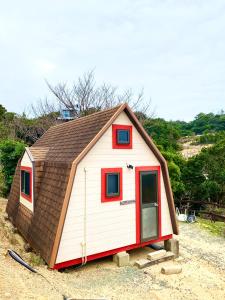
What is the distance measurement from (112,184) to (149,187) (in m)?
1.52

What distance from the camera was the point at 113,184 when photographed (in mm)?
7984

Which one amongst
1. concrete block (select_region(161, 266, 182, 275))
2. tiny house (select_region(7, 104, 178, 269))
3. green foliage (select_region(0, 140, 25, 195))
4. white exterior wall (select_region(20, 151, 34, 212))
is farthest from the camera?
green foliage (select_region(0, 140, 25, 195))

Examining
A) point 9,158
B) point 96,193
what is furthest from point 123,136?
point 9,158

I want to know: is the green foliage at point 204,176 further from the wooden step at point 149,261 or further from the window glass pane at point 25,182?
the window glass pane at point 25,182

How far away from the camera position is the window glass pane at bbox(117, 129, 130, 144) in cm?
812

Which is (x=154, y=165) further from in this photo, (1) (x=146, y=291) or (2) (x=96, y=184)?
(1) (x=146, y=291)

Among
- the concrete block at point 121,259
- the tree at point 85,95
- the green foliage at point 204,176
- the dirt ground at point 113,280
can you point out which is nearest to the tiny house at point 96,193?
the concrete block at point 121,259

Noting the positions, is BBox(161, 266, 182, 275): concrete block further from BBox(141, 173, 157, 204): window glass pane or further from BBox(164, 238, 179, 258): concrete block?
BBox(141, 173, 157, 204): window glass pane

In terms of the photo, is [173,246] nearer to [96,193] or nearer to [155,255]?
[155,255]

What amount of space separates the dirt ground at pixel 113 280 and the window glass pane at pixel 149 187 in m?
1.95

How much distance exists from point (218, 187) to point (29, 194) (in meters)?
13.1

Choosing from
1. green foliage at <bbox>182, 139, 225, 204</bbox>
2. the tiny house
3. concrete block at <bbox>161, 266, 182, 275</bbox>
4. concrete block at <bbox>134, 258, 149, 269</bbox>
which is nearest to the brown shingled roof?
the tiny house

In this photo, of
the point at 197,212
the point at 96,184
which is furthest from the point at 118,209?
the point at 197,212

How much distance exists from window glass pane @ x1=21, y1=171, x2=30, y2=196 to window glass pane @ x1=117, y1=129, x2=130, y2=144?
3.49 metres
